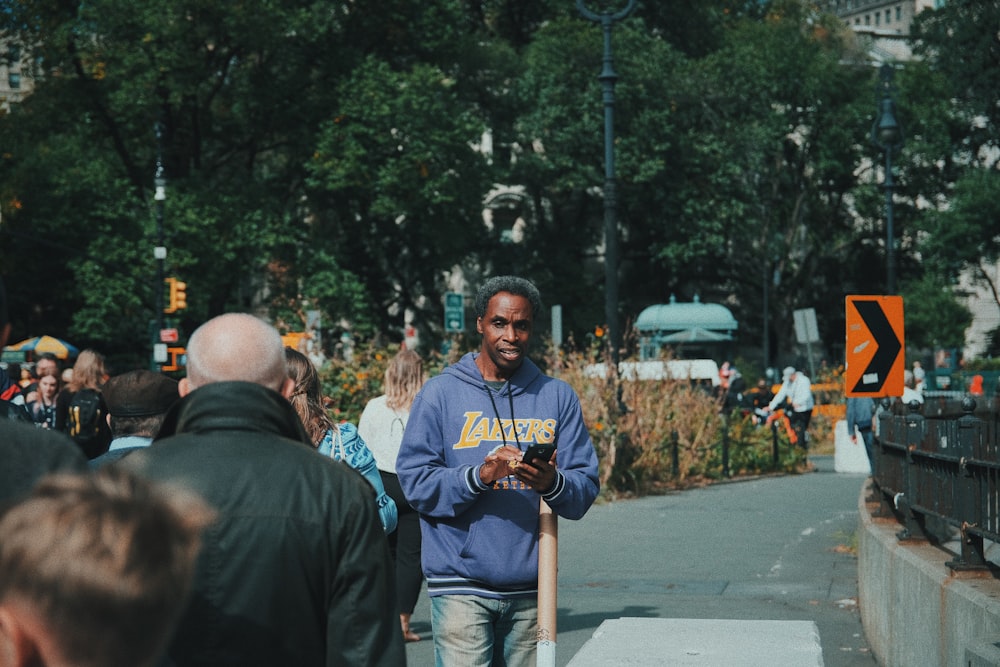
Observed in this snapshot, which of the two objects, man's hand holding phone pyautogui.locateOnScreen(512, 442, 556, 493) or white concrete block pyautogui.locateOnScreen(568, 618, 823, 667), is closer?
man's hand holding phone pyautogui.locateOnScreen(512, 442, 556, 493)

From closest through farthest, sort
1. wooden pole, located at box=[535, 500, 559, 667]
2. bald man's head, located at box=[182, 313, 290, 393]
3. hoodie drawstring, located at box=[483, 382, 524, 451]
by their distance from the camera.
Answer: bald man's head, located at box=[182, 313, 290, 393]
wooden pole, located at box=[535, 500, 559, 667]
hoodie drawstring, located at box=[483, 382, 524, 451]

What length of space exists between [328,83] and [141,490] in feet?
120

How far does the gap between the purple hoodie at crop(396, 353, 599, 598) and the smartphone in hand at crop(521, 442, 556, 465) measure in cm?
14

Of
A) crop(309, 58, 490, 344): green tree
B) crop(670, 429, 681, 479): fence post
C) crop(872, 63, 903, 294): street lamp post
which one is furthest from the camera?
crop(309, 58, 490, 344): green tree

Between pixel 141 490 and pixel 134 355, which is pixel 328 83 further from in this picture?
pixel 141 490

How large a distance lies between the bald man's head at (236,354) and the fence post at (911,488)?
17.4ft

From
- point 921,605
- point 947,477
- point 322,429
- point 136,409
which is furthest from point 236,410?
point 947,477

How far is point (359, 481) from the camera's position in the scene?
2.86 metres

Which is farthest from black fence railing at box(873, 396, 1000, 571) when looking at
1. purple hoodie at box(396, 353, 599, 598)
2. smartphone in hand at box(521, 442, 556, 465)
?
smartphone in hand at box(521, 442, 556, 465)

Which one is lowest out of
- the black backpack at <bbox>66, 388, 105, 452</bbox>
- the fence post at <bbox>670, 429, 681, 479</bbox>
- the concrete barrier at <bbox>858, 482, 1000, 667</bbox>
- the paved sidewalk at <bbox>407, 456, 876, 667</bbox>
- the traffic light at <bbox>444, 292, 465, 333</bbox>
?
the paved sidewalk at <bbox>407, 456, 876, 667</bbox>

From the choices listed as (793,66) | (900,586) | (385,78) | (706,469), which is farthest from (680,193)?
(900,586)

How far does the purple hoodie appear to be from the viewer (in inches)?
177

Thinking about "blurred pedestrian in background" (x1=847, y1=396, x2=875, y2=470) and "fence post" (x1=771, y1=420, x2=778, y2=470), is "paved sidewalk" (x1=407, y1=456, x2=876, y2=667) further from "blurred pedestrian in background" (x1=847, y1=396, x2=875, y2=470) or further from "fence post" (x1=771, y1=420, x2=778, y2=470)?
"fence post" (x1=771, y1=420, x2=778, y2=470)

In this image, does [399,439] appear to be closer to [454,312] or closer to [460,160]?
[454,312]
